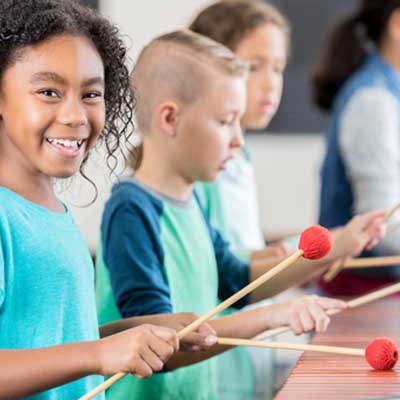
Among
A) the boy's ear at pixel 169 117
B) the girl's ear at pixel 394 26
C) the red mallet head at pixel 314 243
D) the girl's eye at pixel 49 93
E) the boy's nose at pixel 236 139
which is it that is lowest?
the red mallet head at pixel 314 243

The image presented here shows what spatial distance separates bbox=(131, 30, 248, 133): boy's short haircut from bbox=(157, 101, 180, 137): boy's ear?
15 mm

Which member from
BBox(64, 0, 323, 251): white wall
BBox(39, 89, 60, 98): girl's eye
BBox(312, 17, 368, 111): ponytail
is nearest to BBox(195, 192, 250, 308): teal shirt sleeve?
BBox(39, 89, 60, 98): girl's eye

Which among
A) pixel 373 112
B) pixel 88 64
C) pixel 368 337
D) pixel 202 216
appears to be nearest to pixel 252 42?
pixel 373 112

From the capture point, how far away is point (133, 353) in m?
1.15

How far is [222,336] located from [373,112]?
1.00 meters

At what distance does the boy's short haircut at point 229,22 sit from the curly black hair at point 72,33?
2.58 feet

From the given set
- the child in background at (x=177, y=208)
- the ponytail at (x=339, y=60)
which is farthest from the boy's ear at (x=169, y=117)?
the ponytail at (x=339, y=60)

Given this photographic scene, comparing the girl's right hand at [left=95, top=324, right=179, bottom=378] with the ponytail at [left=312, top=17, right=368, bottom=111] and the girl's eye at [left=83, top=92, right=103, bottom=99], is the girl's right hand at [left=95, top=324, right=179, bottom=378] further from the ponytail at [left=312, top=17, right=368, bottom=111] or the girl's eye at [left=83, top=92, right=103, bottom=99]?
the ponytail at [left=312, top=17, right=368, bottom=111]

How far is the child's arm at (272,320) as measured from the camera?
1.49 m

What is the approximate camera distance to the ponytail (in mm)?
2643

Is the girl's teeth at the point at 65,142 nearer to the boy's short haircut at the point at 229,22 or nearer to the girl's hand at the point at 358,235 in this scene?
the girl's hand at the point at 358,235

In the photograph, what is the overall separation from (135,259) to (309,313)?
0.24 m

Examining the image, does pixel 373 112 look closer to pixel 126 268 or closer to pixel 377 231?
pixel 377 231

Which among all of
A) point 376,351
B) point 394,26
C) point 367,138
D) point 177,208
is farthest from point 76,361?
point 394,26
